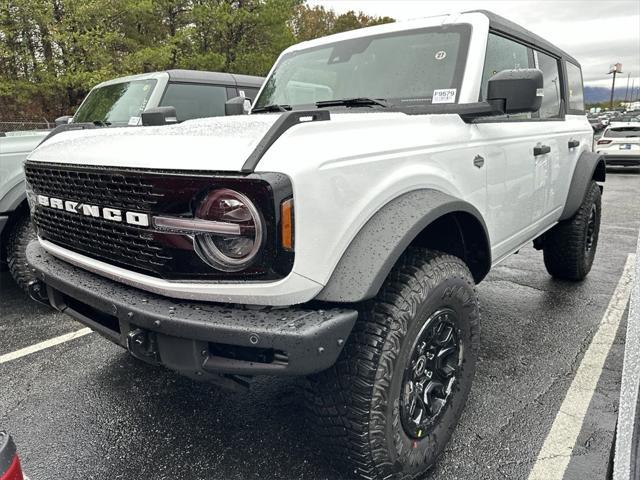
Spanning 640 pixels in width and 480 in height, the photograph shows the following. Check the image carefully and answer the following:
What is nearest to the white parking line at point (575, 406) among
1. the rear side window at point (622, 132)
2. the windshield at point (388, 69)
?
the windshield at point (388, 69)

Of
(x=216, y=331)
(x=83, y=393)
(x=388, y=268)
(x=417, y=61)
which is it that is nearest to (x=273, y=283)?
(x=216, y=331)

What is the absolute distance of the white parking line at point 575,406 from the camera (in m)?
2.15

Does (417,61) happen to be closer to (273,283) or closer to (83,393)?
(273,283)

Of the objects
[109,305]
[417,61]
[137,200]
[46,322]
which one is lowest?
[46,322]

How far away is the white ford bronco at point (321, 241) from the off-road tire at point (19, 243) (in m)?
1.61

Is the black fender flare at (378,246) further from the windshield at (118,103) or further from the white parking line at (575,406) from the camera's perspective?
the windshield at (118,103)

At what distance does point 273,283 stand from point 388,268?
→ 0.40 m

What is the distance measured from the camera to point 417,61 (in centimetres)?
267

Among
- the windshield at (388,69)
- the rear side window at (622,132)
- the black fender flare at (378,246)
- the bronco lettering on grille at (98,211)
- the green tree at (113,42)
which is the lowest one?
the rear side window at (622,132)

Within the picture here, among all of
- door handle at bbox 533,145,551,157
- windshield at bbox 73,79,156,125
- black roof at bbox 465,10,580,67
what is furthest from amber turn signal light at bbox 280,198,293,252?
windshield at bbox 73,79,156,125

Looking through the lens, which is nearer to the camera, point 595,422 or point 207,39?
point 595,422

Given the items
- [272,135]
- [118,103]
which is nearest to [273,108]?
[272,135]

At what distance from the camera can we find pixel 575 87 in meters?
4.42

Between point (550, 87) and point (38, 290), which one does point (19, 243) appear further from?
point (550, 87)
